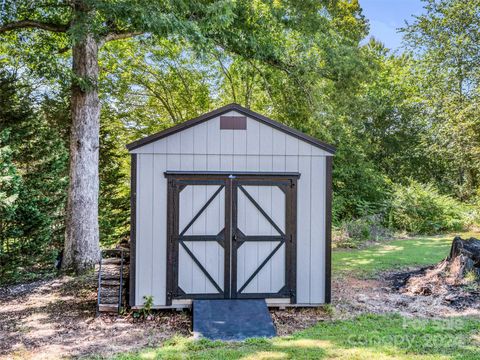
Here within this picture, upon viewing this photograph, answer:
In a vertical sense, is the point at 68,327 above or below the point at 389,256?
below

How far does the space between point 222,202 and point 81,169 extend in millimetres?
3663

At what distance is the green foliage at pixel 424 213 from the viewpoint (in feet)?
46.6

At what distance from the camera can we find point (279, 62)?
10516mm

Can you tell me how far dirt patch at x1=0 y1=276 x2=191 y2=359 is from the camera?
4375 millimetres

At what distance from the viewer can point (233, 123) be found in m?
5.72

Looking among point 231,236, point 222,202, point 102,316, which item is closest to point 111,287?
point 102,316

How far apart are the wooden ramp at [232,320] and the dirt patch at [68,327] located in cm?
27

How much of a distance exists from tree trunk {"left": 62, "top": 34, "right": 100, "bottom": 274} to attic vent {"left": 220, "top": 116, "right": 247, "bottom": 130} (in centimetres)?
352

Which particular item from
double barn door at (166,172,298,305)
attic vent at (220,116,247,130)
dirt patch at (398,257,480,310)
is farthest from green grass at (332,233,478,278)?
attic vent at (220,116,247,130)

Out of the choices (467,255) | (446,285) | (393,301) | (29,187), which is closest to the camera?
(393,301)

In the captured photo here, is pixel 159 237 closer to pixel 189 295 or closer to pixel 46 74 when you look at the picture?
pixel 189 295

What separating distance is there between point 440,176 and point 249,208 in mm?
18333

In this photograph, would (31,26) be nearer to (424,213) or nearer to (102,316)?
(102,316)

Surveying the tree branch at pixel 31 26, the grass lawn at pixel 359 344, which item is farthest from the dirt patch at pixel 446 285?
the tree branch at pixel 31 26
